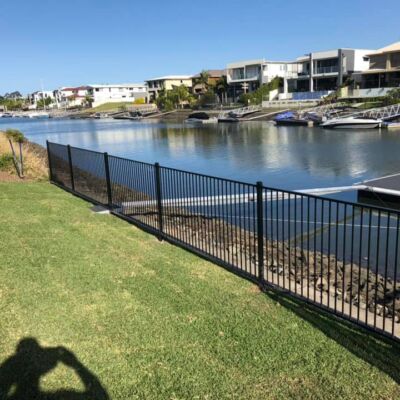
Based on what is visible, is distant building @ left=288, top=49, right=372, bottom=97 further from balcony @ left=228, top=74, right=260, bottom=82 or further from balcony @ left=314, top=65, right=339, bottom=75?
balcony @ left=228, top=74, right=260, bottom=82

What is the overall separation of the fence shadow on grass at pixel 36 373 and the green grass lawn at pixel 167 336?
0.01 meters

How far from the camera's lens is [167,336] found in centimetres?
466

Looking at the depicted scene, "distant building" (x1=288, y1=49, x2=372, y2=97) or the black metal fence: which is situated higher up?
"distant building" (x1=288, y1=49, x2=372, y2=97)

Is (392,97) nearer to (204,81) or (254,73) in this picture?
(254,73)

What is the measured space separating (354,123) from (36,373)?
51913 millimetres

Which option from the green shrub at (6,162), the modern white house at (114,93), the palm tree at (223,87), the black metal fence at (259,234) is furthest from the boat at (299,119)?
the modern white house at (114,93)

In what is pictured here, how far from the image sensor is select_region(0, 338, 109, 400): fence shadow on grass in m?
3.68

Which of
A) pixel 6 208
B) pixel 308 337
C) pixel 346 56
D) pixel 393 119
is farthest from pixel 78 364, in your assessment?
pixel 346 56

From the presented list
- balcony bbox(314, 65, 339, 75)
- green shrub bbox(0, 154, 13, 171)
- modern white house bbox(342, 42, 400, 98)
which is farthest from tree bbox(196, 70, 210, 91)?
green shrub bbox(0, 154, 13, 171)

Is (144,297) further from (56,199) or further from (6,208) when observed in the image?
(56,199)

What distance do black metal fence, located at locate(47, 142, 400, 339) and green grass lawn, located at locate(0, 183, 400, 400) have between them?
1.48 ft

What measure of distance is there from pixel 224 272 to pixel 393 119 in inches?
2055

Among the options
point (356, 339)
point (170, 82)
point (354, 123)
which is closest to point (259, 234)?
point (356, 339)

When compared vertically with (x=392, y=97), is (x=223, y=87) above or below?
above
